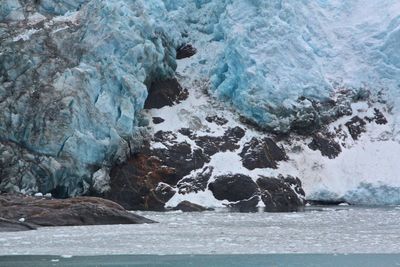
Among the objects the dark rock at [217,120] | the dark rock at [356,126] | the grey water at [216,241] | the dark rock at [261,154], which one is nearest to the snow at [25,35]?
the dark rock at [217,120]

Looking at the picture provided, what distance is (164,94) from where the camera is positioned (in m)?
33.7

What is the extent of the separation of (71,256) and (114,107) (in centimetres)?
1748

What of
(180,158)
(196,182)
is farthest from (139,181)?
(196,182)

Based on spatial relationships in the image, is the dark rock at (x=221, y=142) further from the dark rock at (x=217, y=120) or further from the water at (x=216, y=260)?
the water at (x=216, y=260)

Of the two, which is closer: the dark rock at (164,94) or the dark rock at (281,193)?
the dark rock at (281,193)

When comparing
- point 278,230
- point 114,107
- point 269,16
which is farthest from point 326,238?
point 269,16

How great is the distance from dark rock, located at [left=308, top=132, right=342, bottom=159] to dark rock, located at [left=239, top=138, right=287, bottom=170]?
6.00 ft

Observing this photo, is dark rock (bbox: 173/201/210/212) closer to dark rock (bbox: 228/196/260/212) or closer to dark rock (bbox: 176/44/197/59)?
dark rock (bbox: 228/196/260/212)

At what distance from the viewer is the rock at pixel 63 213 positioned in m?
18.7

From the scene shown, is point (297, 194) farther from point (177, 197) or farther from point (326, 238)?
point (326, 238)

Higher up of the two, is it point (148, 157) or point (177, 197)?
point (148, 157)

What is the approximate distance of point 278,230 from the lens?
17.2 metres

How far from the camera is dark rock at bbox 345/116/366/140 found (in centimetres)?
3378

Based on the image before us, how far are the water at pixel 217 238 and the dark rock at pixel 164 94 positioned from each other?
13.4 meters
